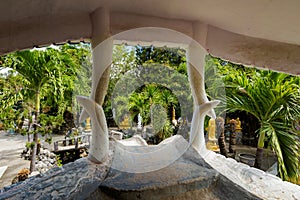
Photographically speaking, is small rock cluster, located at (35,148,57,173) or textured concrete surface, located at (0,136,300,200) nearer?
textured concrete surface, located at (0,136,300,200)

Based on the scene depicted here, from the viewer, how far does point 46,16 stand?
1152mm

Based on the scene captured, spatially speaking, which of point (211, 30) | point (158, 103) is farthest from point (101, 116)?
point (211, 30)

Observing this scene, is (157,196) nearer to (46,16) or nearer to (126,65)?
(126,65)

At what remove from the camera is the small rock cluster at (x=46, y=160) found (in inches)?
136

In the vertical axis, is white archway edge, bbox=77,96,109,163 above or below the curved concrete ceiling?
below

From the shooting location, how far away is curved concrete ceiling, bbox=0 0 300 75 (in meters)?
1.08

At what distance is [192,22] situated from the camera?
1.57m

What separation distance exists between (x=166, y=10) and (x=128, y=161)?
3.58ft

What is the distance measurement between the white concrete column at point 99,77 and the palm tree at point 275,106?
1.34 m

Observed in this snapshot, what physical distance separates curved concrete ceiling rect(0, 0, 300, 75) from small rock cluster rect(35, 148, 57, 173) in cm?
294

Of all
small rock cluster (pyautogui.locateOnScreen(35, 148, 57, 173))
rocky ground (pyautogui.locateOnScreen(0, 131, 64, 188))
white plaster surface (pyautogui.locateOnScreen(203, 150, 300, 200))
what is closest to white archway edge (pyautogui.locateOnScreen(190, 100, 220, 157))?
white plaster surface (pyautogui.locateOnScreen(203, 150, 300, 200))

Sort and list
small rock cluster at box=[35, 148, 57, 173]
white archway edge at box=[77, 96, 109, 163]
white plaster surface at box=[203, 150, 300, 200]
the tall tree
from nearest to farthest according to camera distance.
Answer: white plaster surface at box=[203, 150, 300, 200]
white archway edge at box=[77, 96, 109, 163]
the tall tree
small rock cluster at box=[35, 148, 57, 173]

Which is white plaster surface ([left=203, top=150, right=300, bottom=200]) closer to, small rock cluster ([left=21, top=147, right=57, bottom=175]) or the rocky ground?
the rocky ground

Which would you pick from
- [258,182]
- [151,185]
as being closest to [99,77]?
[151,185]
